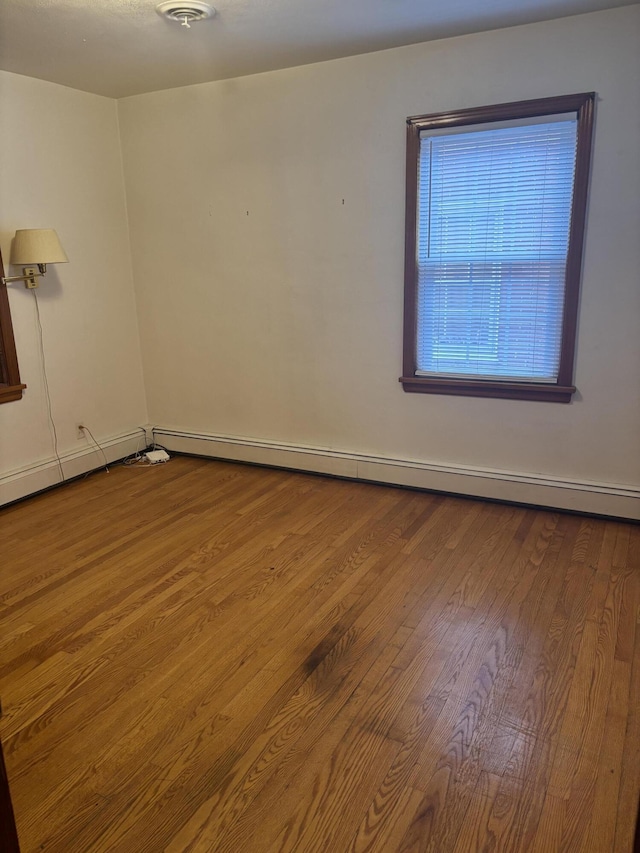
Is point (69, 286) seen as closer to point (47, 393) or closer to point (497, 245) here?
point (47, 393)

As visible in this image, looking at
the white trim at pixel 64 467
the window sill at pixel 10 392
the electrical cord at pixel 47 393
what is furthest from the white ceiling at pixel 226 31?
the white trim at pixel 64 467

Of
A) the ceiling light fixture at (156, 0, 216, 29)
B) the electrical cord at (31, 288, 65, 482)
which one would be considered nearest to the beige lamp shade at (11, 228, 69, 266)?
the electrical cord at (31, 288, 65, 482)

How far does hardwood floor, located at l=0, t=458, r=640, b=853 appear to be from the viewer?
5.29 feet

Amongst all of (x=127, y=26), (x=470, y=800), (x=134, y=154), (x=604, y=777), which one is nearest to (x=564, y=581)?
(x=604, y=777)

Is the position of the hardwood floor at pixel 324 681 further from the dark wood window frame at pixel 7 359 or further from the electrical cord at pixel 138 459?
the electrical cord at pixel 138 459

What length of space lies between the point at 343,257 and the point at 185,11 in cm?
152

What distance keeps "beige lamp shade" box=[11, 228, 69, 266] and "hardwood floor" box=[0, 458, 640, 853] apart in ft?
5.00

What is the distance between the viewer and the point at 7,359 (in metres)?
3.67

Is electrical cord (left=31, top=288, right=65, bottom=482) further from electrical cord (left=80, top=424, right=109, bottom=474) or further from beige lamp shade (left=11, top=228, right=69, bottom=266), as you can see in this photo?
beige lamp shade (left=11, top=228, right=69, bottom=266)

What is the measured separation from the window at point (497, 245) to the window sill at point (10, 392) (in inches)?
94.1

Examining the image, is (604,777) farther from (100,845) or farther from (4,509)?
(4,509)

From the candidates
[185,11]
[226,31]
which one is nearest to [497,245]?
[226,31]

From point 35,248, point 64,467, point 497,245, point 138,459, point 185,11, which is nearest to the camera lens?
point 185,11

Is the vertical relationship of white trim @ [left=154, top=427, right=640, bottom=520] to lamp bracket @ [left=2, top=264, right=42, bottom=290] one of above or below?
below
